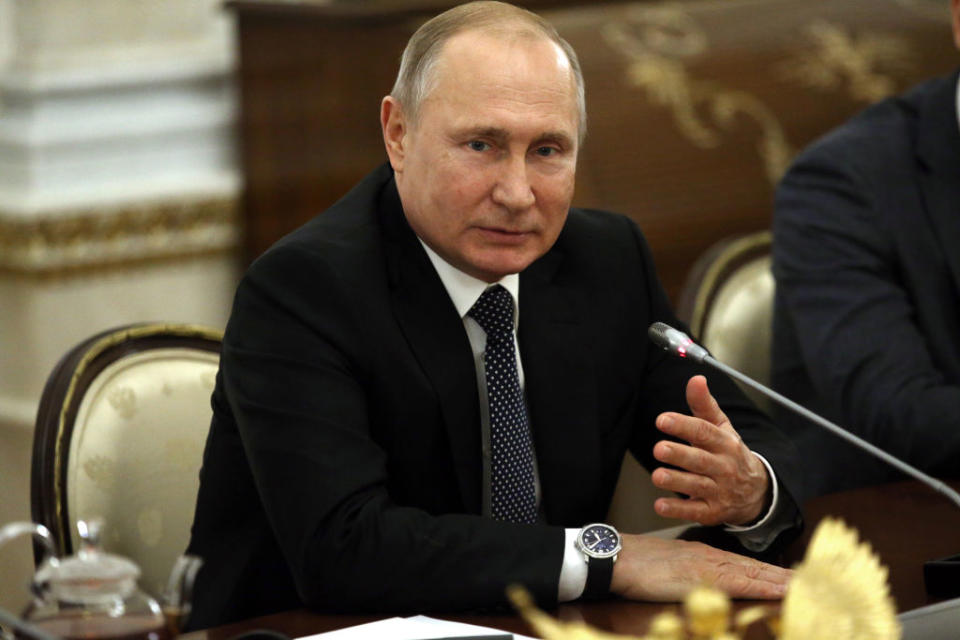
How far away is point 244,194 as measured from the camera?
4.38 m

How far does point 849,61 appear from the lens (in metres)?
4.13

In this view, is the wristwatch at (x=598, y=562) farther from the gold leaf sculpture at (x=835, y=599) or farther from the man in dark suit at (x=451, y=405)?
the gold leaf sculpture at (x=835, y=599)

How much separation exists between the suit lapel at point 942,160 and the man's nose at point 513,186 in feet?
3.61

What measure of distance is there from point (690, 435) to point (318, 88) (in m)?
2.56

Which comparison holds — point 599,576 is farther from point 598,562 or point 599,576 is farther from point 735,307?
point 735,307

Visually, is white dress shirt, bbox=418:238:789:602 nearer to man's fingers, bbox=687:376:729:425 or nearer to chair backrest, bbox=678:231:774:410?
man's fingers, bbox=687:376:729:425

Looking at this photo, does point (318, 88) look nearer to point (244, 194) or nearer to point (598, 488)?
point (244, 194)

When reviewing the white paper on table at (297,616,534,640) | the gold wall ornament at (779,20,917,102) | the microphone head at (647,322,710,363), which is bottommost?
the white paper on table at (297,616,534,640)

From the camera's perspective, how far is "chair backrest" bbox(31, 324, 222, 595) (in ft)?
6.73

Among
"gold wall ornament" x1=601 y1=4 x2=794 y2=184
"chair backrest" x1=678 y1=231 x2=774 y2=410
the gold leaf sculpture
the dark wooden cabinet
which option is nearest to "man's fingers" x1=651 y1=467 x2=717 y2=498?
the gold leaf sculpture

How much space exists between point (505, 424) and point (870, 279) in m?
0.97

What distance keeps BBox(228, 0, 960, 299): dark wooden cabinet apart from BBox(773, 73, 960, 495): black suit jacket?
0.88 m

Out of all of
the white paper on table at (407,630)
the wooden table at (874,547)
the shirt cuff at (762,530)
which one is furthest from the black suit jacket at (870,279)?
the white paper on table at (407,630)

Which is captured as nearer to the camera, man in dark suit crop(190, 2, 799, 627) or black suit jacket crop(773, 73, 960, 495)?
man in dark suit crop(190, 2, 799, 627)
